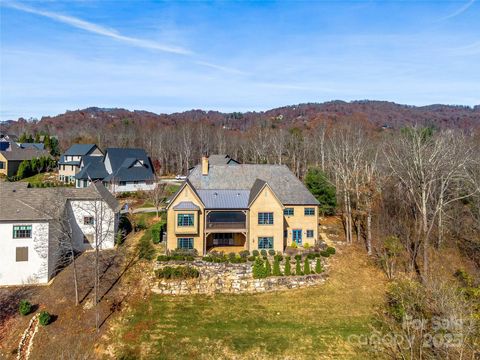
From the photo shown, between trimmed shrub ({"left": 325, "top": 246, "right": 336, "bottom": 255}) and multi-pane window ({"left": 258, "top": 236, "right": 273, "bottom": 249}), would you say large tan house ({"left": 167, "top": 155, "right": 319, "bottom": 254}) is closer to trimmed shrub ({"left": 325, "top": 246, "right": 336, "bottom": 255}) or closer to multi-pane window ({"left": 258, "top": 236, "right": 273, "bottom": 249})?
multi-pane window ({"left": 258, "top": 236, "right": 273, "bottom": 249})

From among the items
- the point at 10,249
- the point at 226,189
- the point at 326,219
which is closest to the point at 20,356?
the point at 10,249

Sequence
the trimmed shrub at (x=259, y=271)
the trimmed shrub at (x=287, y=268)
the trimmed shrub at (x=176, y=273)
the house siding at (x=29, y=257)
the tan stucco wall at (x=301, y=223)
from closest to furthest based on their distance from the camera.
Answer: the house siding at (x=29, y=257), the trimmed shrub at (x=176, y=273), the trimmed shrub at (x=259, y=271), the trimmed shrub at (x=287, y=268), the tan stucco wall at (x=301, y=223)

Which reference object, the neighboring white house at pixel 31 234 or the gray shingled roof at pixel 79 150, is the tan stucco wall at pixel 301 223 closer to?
the neighboring white house at pixel 31 234

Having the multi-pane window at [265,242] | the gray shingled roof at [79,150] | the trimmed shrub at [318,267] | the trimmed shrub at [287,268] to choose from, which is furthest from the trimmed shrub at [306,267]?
the gray shingled roof at [79,150]

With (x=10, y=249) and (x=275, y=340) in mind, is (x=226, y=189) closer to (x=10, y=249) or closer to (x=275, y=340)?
(x=275, y=340)

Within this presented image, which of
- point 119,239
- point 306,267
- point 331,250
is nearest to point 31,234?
point 119,239

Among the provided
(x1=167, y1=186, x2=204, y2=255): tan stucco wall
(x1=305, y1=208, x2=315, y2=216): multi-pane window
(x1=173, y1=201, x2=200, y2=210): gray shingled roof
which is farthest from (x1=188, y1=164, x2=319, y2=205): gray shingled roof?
(x1=173, y1=201, x2=200, y2=210): gray shingled roof

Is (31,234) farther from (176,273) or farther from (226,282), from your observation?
(226,282)

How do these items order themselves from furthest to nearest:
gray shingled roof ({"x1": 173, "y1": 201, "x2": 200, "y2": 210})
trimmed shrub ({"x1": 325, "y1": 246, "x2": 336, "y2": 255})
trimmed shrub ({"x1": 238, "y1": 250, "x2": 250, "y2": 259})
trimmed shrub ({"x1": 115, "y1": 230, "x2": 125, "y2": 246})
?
trimmed shrub ({"x1": 115, "y1": 230, "x2": 125, "y2": 246})
trimmed shrub ({"x1": 325, "y1": 246, "x2": 336, "y2": 255})
gray shingled roof ({"x1": 173, "y1": 201, "x2": 200, "y2": 210})
trimmed shrub ({"x1": 238, "y1": 250, "x2": 250, "y2": 259})
